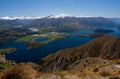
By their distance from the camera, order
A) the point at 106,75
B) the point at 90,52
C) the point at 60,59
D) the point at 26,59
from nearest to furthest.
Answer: the point at 106,75
the point at 60,59
the point at 90,52
the point at 26,59

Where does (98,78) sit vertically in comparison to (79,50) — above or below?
above

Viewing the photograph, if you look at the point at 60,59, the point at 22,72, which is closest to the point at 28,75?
the point at 22,72

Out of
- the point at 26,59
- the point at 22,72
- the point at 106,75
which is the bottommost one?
the point at 26,59

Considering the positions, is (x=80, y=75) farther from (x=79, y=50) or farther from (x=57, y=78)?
(x=79, y=50)

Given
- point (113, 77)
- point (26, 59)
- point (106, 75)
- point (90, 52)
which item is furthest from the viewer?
point (26, 59)

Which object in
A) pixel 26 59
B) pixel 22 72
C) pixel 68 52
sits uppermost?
pixel 22 72

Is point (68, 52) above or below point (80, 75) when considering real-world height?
below

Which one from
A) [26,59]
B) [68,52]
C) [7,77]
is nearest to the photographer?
[7,77]

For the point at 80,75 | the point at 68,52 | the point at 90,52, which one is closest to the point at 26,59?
the point at 68,52

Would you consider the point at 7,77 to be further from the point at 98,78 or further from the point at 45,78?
the point at 98,78

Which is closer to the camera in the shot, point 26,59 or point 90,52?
point 90,52
